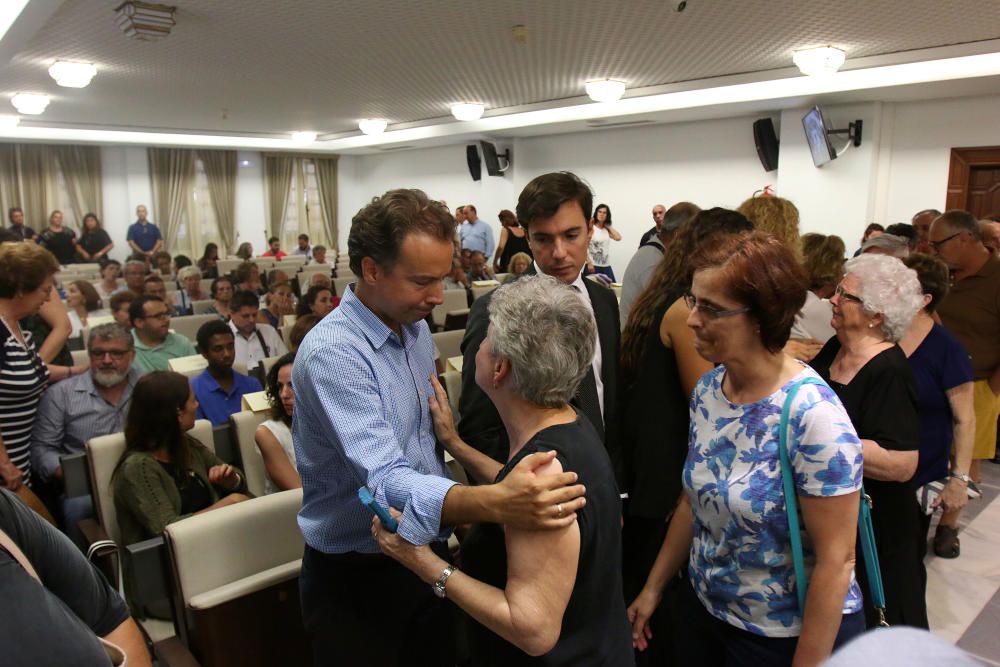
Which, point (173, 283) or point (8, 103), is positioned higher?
point (8, 103)

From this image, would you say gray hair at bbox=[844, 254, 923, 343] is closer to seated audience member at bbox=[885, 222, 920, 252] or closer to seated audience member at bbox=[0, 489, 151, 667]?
seated audience member at bbox=[0, 489, 151, 667]

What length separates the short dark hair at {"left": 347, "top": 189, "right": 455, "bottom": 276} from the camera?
1322 millimetres

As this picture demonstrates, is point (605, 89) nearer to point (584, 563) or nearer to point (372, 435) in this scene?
point (372, 435)

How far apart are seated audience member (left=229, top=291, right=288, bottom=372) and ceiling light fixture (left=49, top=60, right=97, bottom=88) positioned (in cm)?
312

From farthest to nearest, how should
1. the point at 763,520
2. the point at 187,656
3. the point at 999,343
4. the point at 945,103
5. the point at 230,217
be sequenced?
the point at 230,217 < the point at 945,103 < the point at 999,343 < the point at 187,656 < the point at 763,520

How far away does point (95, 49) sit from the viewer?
17.7 ft

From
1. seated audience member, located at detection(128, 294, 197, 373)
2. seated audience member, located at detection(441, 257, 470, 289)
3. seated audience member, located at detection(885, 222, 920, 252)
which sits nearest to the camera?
seated audience member, located at detection(128, 294, 197, 373)

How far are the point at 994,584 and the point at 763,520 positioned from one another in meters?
2.54

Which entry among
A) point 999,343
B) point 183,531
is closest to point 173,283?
point 183,531

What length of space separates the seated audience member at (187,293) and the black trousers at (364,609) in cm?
591

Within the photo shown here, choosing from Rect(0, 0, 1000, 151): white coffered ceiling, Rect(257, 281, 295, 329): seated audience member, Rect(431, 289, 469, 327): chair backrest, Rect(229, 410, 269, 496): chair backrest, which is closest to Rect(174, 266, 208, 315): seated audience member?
Rect(257, 281, 295, 329): seated audience member

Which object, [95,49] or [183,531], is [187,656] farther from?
[95,49]

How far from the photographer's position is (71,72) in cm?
587

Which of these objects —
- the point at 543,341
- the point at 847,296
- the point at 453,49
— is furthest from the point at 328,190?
the point at 543,341
